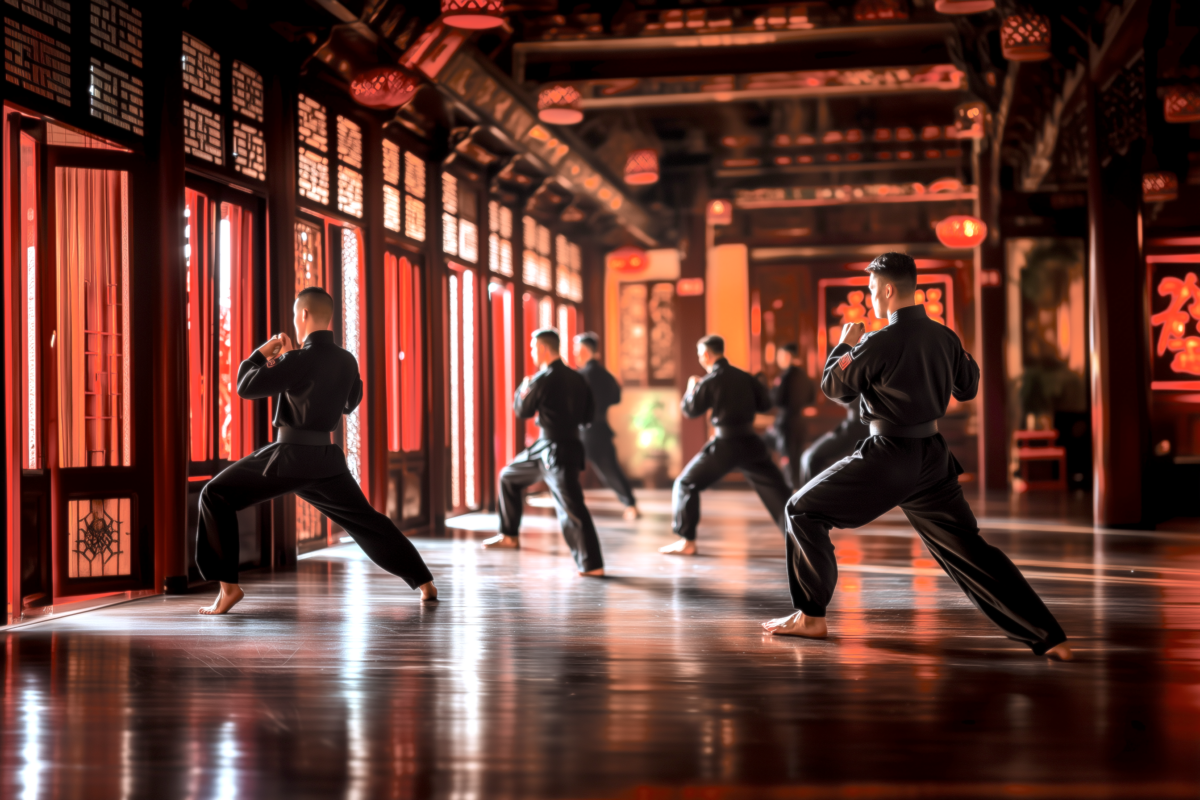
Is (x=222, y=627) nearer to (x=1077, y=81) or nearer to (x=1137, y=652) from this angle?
(x=1137, y=652)

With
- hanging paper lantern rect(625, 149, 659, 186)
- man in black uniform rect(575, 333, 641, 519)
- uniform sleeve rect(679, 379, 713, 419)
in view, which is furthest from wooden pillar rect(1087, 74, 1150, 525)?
man in black uniform rect(575, 333, 641, 519)

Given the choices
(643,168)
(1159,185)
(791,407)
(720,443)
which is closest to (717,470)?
(720,443)

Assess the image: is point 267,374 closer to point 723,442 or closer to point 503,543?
point 503,543

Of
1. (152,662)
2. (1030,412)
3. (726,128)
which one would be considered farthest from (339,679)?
(1030,412)

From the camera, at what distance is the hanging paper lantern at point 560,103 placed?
6602mm

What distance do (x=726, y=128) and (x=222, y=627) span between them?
22.2 feet

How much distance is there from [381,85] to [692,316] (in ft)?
20.5

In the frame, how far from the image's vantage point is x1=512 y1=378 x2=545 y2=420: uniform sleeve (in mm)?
5590

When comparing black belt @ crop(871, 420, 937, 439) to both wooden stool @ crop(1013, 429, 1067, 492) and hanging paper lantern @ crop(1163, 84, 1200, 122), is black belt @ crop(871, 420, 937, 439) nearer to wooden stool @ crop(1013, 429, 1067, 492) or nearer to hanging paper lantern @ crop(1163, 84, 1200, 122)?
hanging paper lantern @ crop(1163, 84, 1200, 122)

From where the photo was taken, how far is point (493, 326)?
367 inches

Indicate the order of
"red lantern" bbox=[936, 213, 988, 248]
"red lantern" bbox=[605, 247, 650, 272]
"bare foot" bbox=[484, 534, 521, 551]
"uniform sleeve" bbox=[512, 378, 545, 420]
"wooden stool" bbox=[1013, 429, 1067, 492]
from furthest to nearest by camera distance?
"red lantern" bbox=[605, 247, 650, 272] < "wooden stool" bbox=[1013, 429, 1067, 492] < "red lantern" bbox=[936, 213, 988, 248] < "bare foot" bbox=[484, 534, 521, 551] < "uniform sleeve" bbox=[512, 378, 545, 420]

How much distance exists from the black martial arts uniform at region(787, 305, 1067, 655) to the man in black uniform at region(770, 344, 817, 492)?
5.85 metres

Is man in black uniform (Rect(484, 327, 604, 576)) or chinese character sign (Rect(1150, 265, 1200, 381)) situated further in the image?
chinese character sign (Rect(1150, 265, 1200, 381))

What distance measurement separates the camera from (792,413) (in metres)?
9.49
